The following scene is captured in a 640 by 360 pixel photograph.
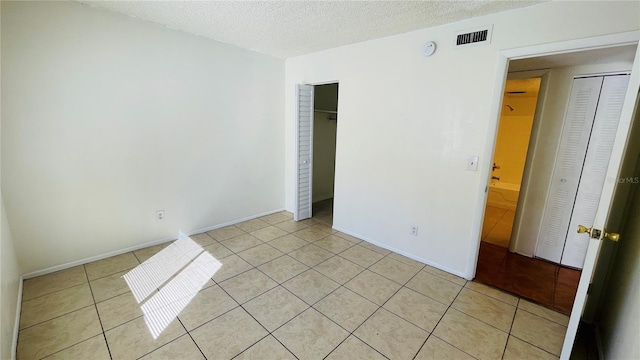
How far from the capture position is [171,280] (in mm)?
2301

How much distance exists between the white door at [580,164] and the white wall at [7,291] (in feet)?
14.5

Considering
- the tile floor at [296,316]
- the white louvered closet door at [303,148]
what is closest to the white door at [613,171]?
the tile floor at [296,316]

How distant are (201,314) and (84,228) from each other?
156 cm

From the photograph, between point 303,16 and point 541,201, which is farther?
point 541,201

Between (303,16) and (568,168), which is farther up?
(303,16)

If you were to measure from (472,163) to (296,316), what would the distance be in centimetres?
195

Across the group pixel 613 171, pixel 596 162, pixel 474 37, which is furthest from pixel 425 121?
pixel 596 162

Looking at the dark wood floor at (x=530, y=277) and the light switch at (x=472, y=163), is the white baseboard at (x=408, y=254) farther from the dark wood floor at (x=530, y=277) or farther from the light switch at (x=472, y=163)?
the light switch at (x=472, y=163)

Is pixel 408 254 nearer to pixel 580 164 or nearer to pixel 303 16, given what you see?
pixel 580 164

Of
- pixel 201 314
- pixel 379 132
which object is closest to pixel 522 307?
pixel 379 132

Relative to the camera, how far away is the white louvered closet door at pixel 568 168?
251cm

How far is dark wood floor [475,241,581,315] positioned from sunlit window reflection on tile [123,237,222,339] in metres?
2.61

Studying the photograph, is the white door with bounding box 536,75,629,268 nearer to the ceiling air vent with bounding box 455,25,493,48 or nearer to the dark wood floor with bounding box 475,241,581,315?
the dark wood floor with bounding box 475,241,581,315

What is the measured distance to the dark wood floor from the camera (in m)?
2.24
